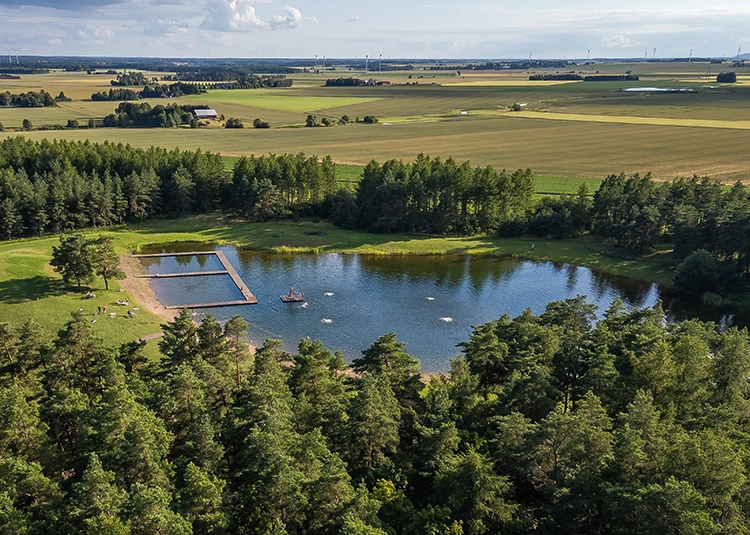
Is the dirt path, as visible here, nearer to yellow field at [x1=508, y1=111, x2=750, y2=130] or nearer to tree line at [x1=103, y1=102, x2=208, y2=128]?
tree line at [x1=103, y1=102, x2=208, y2=128]

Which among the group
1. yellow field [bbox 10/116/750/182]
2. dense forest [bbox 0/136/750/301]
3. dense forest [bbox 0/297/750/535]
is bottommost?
dense forest [bbox 0/297/750/535]

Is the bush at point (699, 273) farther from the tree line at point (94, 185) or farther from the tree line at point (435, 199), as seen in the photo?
the tree line at point (94, 185)

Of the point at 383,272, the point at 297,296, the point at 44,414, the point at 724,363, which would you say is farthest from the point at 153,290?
the point at 724,363

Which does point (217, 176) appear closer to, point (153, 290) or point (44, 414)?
point (153, 290)

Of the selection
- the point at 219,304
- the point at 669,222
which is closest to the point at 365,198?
the point at 219,304

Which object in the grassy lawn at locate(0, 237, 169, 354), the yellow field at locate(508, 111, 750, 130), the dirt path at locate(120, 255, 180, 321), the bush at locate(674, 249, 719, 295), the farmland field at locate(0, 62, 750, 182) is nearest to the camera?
the grassy lawn at locate(0, 237, 169, 354)

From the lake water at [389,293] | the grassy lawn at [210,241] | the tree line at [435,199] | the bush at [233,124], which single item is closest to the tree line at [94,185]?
the grassy lawn at [210,241]

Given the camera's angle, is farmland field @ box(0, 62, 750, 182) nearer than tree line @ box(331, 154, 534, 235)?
No

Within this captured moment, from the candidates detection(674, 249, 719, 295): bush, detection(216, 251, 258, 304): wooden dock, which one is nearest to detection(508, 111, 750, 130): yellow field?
detection(674, 249, 719, 295): bush
